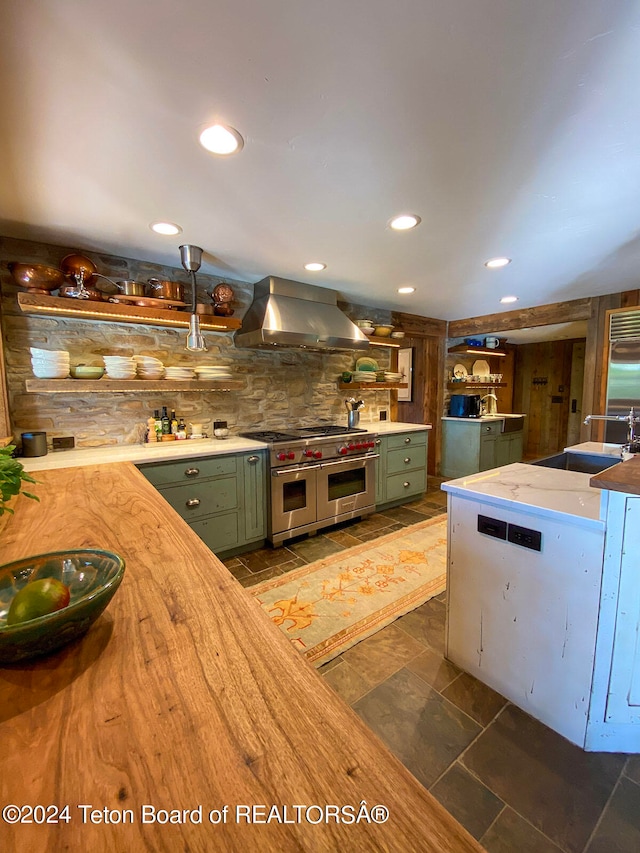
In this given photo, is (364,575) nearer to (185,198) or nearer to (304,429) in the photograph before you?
(304,429)

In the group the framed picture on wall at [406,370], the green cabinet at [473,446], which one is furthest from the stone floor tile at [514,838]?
the framed picture on wall at [406,370]

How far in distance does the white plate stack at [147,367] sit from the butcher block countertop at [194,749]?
219 cm

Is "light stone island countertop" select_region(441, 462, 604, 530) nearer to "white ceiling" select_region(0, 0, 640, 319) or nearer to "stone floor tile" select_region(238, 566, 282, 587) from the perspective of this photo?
"white ceiling" select_region(0, 0, 640, 319)

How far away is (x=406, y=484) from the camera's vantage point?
3979 millimetres

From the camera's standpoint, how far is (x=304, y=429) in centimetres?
370

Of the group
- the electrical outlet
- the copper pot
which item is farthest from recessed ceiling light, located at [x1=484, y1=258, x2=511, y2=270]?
the electrical outlet

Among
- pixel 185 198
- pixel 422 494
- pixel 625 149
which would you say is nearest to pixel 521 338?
pixel 422 494

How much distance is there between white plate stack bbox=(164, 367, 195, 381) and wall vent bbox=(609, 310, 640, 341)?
4.01 metres

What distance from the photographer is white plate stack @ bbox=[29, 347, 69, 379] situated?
2.23m

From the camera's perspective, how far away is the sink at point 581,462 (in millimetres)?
2236

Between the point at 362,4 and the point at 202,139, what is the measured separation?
75 centimetres

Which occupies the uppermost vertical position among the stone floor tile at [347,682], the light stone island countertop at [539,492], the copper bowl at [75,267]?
the copper bowl at [75,267]

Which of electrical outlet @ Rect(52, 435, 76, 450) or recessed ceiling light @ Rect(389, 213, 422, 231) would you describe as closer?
recessed ceiling light @ Rect(389, 213, 422, 231)

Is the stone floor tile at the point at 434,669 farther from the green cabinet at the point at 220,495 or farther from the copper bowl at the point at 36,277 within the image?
the copper bowl at the point at 36,277
